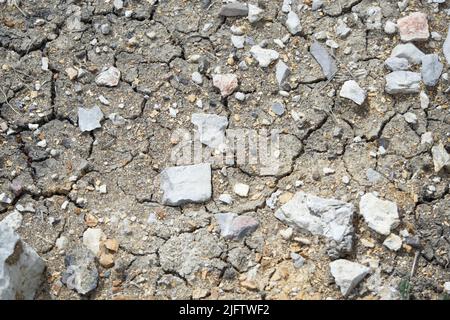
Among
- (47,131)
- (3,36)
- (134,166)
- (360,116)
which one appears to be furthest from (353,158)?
(3,36)

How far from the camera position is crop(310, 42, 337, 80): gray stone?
329 centimetres

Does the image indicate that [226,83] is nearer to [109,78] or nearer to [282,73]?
[282,73]

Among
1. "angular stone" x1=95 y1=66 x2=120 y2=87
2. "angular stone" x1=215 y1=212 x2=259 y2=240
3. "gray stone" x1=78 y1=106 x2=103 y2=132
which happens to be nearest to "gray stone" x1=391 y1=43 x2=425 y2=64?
"angular stone" x1=215 y1=212 x2=259 y2=240

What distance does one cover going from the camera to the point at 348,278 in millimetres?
2762

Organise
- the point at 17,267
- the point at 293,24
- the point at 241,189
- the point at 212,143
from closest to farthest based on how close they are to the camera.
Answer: the point at 17,267, the point at 241,189, the point at 212,143, the point at 293,24

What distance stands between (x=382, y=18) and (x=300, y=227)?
4.16 feet

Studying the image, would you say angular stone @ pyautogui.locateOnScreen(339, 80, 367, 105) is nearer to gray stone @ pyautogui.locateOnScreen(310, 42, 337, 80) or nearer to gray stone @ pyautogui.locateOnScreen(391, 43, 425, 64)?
gray stone @ pyautogui.locateOnScreen(310, 42, 337, 80)

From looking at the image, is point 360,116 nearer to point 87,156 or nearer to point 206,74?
point 206,74

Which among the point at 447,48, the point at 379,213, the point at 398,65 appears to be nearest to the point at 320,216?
the point at 379,213

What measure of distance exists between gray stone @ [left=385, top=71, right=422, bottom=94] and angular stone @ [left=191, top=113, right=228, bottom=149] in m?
0.84

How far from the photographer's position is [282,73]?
10.7 ft

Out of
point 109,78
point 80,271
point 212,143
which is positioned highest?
point 109,78

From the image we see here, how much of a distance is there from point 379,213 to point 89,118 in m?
1.49
